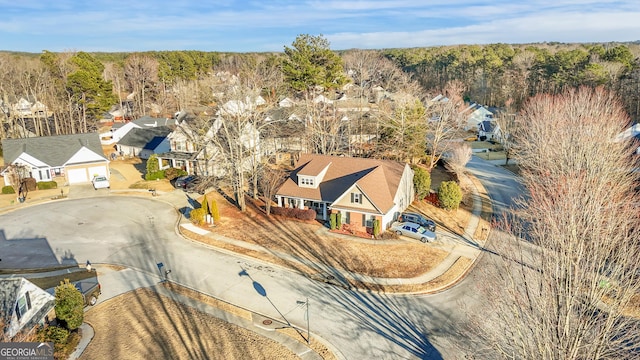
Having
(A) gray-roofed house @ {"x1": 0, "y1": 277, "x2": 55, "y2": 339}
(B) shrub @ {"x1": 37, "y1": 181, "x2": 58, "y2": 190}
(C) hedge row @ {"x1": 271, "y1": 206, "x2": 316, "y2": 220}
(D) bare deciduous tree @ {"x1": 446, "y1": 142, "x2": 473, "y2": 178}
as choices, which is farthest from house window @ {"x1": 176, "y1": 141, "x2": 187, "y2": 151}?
(D) bare deciduous tree @ {"x1": 446, "y1": 142, "x2": 473, "y2": 178}

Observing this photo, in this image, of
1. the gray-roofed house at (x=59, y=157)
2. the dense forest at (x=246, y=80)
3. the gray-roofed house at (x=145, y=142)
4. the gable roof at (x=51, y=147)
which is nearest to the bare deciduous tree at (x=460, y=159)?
the dense forest at (x=246, y=80)

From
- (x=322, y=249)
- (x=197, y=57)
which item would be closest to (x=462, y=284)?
(x=322, y=249)

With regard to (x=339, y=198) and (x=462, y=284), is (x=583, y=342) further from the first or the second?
(x=339, y=198)

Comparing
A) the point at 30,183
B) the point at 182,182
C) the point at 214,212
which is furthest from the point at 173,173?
the point at 214,212

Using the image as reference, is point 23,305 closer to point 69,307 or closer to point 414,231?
point 69,307

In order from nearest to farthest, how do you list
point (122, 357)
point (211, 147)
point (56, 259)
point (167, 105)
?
point (122, 357) → point (56, 259) → point (211, 147) → point (167, 105)

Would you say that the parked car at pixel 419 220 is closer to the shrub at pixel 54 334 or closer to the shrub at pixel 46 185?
the shrub at pixel 54 334
